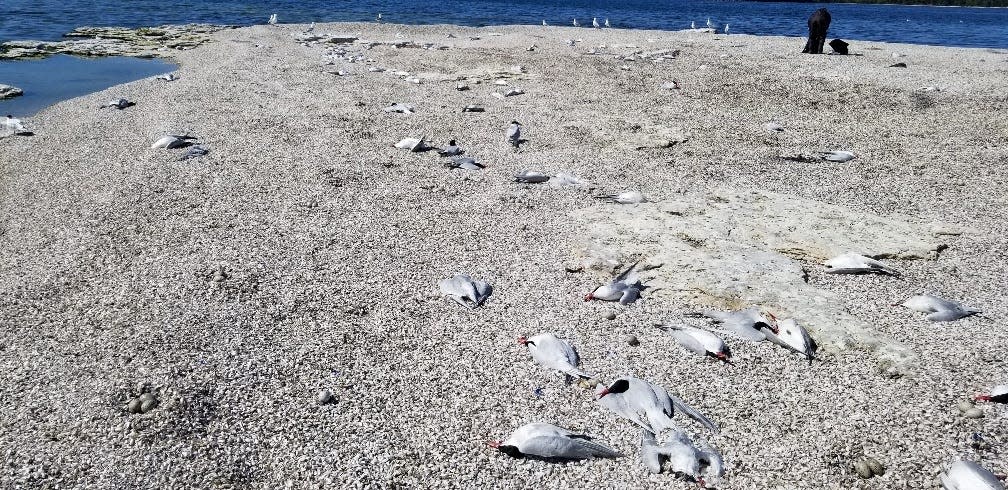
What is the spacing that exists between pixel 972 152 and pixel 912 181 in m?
2.14

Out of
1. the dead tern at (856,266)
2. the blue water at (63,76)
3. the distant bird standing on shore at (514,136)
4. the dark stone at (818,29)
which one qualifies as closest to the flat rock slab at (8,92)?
the blue water at (63,76)

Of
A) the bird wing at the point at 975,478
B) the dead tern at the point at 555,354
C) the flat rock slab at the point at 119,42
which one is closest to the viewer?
the bird wing at the point at 975,478

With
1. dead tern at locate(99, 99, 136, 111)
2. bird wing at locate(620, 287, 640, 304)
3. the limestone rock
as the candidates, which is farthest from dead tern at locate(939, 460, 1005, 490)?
dead tern at locate(99, 99, 136, 111)

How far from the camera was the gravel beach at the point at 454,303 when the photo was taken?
3549 mm

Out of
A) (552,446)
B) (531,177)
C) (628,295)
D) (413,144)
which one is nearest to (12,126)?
(413,144)

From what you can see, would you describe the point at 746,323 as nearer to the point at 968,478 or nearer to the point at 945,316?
the point at 945,316

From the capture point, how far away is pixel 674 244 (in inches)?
233

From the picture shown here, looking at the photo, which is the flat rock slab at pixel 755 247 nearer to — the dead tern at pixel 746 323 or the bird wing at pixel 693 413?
the dead tern at pixel 746 323

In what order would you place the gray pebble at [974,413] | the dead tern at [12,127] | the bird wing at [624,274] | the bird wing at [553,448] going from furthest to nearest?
the dead tern at [12,127] → the bird wing at [624,274] → the gray pebble at [974,413] → the bird wing at [553,448]

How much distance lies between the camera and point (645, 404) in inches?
152

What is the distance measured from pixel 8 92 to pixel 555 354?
619 inches

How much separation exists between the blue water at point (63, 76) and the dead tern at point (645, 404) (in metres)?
14.0

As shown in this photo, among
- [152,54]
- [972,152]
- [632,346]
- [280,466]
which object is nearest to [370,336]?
[280,466]

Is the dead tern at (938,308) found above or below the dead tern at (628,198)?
below
